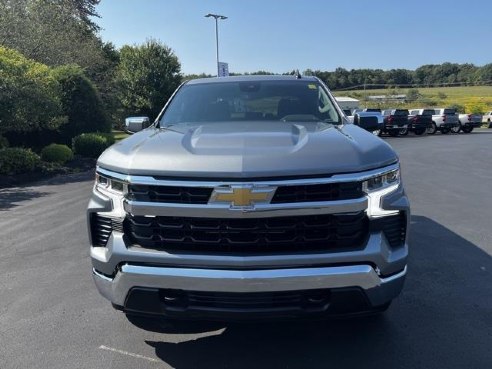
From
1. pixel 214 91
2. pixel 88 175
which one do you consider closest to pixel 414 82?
pixel 88 175

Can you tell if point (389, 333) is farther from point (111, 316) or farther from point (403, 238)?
point (111, 316)

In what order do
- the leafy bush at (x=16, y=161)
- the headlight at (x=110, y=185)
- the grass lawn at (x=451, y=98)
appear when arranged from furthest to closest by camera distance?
the grass lawn at (x=451, y=98) → the leafy bush at (x=16, y=161) → the headlight at (x=110, y=185)

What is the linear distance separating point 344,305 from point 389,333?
100 centimetres

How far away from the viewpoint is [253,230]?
2719mm

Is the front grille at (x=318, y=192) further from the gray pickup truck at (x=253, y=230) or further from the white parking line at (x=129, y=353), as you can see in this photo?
the white parking line at (x=129, y=353)

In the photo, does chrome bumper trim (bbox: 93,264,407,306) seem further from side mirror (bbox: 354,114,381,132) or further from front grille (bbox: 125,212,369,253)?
side mirror (bbox: 354,114,381,132)

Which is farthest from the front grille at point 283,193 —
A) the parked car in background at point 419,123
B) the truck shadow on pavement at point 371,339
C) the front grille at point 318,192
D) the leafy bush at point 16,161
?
the parked car in background at point 419,123

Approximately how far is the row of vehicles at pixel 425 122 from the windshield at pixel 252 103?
2663 cm

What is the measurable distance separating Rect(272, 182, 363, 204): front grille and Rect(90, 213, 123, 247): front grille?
1006mm

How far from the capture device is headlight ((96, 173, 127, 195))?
2910mm

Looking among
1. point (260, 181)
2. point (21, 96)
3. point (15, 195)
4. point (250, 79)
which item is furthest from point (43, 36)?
point (260, 181)

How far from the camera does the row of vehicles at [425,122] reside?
3033 cm

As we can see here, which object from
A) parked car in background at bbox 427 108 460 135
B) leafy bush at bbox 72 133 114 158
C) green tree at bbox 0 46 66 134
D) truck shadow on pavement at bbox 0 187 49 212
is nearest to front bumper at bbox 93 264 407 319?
truck shadow on pavement at bbox 0 187 49 212

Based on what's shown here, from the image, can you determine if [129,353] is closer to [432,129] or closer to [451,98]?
[432,129]
